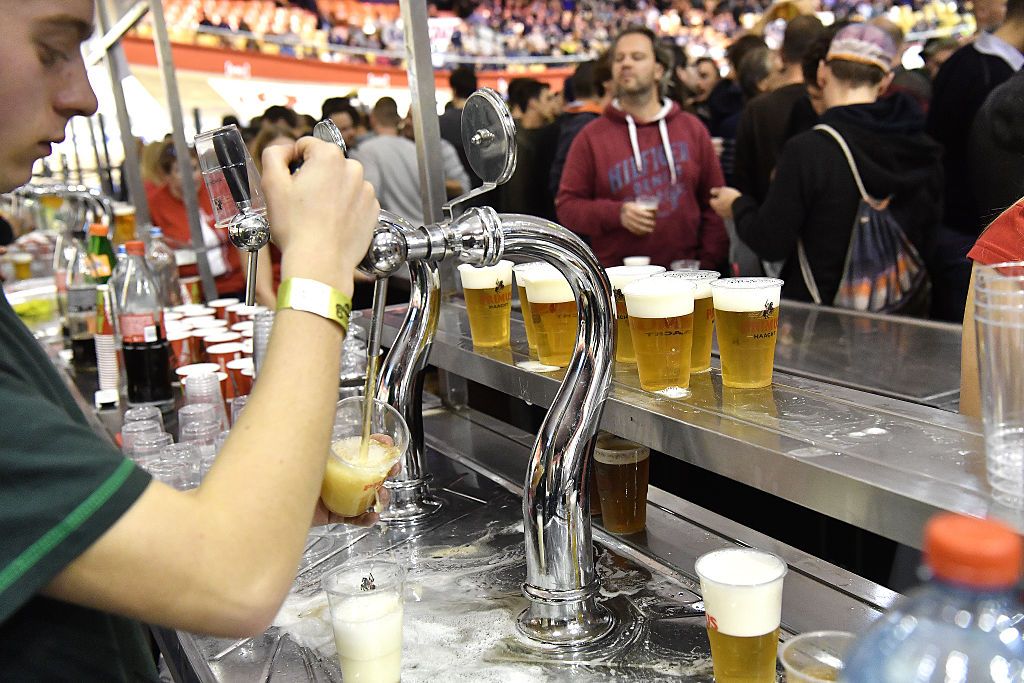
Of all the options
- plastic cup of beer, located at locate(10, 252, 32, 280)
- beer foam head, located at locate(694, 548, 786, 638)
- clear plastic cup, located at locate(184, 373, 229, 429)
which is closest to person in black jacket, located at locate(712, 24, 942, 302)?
clear plastic cup, located at locate(184, 373, 229, 429)

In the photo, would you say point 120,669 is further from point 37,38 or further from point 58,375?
point 37,38

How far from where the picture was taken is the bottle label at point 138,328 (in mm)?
2398

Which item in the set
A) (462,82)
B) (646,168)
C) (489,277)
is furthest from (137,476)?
(462,82)

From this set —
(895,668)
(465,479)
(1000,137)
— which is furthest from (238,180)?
(1000,137)

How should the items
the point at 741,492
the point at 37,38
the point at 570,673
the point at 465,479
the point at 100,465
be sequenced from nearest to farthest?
the point at 100,465 → the point at 37,38 → the point at 570,673 → the point at 465,479 → the point at 741,492

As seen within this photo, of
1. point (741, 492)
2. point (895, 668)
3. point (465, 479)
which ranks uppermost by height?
point (895, 668)

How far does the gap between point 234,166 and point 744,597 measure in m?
0.84

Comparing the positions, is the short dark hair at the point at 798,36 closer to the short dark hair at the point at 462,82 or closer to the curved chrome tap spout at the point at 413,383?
the short dark hair at the point at 462,82

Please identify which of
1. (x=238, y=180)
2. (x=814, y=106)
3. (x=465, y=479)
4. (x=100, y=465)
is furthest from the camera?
(x=814, y=106)

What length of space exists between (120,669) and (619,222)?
270 centimetres

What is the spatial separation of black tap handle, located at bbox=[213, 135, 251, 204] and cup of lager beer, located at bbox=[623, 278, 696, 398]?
55 cm

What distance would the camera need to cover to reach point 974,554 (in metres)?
0.49

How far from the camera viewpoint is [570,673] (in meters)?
1.09

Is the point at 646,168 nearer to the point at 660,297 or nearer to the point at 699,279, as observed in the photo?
the point at 699,279
